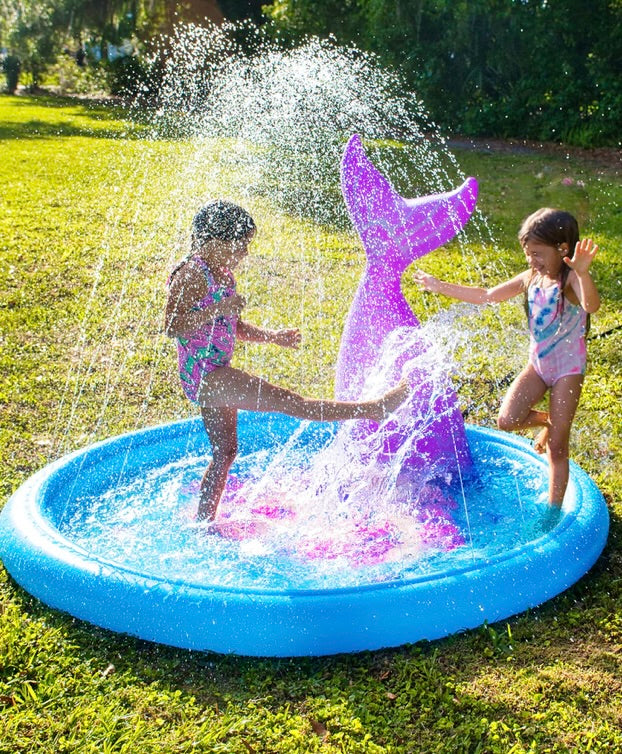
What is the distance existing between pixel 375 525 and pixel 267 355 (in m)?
2.43

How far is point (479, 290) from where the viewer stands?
3953 mm

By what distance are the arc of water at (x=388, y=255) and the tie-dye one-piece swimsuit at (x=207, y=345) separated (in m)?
0.66

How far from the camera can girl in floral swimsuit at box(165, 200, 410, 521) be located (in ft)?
11.8

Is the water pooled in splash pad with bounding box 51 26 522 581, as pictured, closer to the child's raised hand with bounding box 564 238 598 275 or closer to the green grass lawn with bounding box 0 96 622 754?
the green grass lawn with bounding box 0 96 622 754

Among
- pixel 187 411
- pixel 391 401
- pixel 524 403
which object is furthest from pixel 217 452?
pixel 187 411

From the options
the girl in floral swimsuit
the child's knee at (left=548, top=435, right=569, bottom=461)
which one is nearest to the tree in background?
the child's knee at (left=548, top=435, right=569, bottom=461)

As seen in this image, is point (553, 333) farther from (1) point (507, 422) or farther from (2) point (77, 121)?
(2) point (77, 121)

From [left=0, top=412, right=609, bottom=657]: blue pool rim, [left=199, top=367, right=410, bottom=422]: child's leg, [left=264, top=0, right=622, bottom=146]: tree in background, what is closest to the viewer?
[left=0, top=412, right=609, bottom=657]: blue pool rim

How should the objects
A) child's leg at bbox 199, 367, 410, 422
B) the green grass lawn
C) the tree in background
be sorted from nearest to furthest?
the green grass lawn → child's leg at bbox 199, 367, 410, 422 → the tree in background

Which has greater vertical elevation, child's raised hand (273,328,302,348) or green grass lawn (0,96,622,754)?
child's raised hand (273,328,302,348)

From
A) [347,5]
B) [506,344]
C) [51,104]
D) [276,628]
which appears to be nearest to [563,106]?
[347,5]

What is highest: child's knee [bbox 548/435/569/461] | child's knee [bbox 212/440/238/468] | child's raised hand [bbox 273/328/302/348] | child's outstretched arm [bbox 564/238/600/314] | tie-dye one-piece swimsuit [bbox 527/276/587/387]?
child's outstretched arm [bbox 564/238/600/314]

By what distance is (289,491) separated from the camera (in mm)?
4250

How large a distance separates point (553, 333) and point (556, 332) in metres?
0.01
